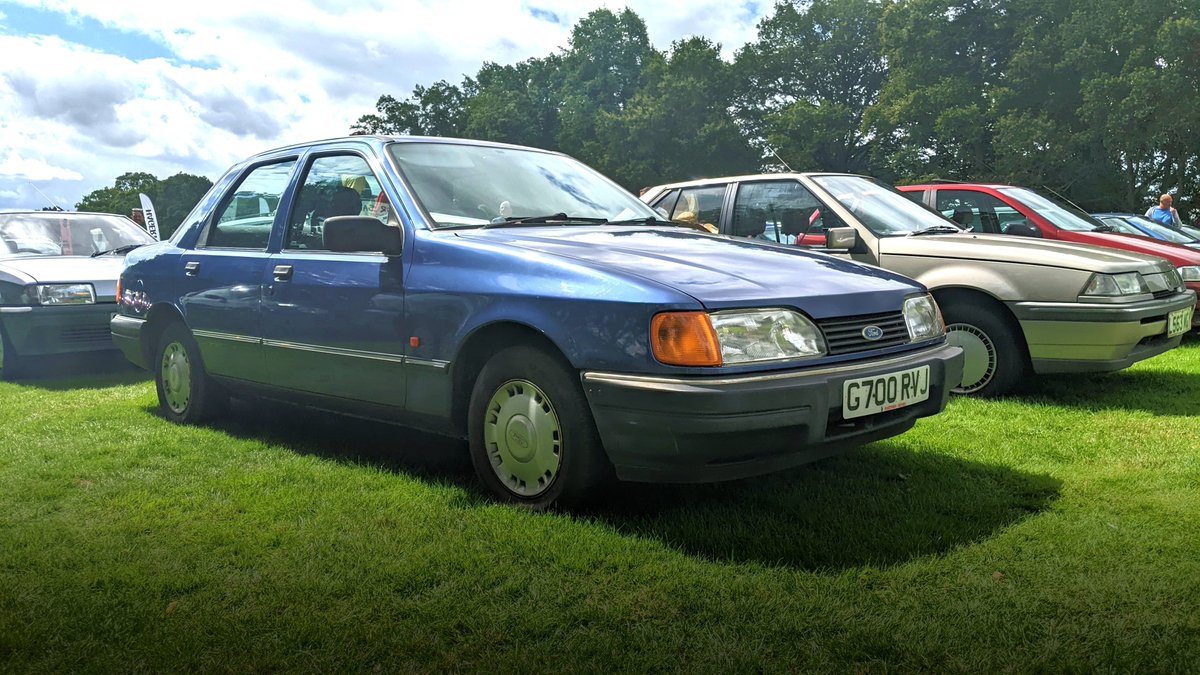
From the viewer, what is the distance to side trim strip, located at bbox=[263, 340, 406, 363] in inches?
166

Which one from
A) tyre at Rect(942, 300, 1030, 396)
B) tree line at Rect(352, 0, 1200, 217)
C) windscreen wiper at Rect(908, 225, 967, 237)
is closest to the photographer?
tyre at Rect(942, 300, 1030, 396)

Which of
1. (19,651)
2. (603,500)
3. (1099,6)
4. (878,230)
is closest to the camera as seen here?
(19,651)

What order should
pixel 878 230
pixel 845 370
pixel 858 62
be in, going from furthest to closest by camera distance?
pixel 858 62
pixel 878 230
pixel 845 370

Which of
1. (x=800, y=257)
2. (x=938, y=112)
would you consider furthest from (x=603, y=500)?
(x=938, y=112)

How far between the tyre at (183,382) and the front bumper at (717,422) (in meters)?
3.02

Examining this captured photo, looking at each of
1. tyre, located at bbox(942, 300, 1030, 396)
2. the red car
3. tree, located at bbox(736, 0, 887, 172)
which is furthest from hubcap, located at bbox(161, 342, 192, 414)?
tree, located at bbox(736, 0, 887, 172)

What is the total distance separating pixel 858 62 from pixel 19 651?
52.4m

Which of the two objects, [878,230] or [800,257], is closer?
[800,257]

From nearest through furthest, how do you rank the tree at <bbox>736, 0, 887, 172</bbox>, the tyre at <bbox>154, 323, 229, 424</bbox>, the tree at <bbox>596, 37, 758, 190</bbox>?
the tyre at <bbox>154, 323, 229, 424</bbox> < the tree at <bbox>736, 0, 887, 172</bbox> < the tree at <bbox>596, 37, 758, 190</bbox>

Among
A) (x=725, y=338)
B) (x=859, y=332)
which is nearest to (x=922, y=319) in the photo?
(x=859, y=332)

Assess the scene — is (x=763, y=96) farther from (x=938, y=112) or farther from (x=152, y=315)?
(x=152, y=315)

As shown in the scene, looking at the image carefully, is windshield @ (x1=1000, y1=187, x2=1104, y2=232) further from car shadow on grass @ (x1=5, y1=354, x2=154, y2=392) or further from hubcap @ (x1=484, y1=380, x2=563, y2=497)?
car shadow on grass @ (x1=5, y1=354, x2=154, y2=392)

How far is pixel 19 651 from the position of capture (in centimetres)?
268

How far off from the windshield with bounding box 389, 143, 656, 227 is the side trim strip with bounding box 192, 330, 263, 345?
1.23 metres
